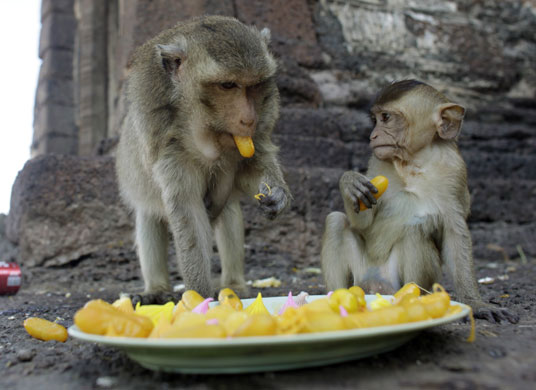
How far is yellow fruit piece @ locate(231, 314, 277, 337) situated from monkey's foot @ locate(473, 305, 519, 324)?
1.32 meters

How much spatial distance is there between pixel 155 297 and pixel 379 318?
7.20 ft

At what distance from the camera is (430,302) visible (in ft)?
5.91

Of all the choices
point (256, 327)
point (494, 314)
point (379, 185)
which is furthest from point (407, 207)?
point (256, 327)

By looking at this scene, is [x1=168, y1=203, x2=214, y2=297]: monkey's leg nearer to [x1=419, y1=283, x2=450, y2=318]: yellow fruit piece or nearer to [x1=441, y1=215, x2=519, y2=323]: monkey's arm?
[x1=441, y1=215, x2=519, y2=323]: monkey's arm

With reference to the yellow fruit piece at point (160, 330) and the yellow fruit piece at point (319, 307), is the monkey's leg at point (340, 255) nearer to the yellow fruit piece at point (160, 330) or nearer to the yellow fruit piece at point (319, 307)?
the yellow fruit piece at point (319, 307)

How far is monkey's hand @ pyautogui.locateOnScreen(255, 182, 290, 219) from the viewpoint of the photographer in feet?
9.45

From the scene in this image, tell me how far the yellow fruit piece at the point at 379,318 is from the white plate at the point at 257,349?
46mm

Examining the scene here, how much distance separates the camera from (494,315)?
2.44 meters

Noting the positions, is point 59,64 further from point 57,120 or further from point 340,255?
point 340,255

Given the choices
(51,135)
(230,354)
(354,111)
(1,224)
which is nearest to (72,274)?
(1,224)

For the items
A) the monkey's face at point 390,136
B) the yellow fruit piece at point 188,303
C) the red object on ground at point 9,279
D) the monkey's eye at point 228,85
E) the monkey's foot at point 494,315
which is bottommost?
the monkey's foot at point 494,315

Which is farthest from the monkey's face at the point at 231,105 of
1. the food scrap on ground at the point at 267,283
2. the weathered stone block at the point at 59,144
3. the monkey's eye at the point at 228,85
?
the weathered stone block at the point at 59,144

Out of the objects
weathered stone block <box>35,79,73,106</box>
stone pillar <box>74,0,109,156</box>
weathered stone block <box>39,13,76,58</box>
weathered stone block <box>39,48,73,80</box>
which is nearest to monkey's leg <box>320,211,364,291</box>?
stone pillar <box>74,0,109,156</box>

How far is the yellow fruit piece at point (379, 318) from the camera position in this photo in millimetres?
1609
